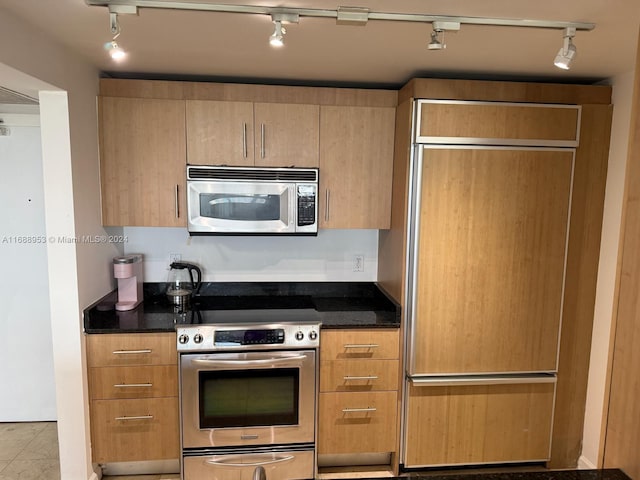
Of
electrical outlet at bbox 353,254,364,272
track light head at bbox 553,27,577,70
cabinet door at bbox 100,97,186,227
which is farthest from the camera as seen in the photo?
electrical outlet at bbox 353,254,364,272

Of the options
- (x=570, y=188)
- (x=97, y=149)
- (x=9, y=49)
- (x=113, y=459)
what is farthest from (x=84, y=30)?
(x=570, y=188)

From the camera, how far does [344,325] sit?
2385 millimetres

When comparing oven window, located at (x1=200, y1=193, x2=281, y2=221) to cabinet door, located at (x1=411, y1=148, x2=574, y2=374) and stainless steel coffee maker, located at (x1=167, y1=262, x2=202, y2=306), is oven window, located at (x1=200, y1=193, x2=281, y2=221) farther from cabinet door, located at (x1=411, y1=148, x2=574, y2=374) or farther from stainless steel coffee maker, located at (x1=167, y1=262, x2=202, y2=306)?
cabinet door, located at (x1=411, y1=148, x2=574, y2=374)

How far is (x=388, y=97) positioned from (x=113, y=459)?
8.67ft

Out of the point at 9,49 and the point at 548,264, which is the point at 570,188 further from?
the point at 9,49

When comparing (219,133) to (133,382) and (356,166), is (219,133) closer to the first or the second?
(356,166)

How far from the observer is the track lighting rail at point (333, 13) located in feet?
4.82

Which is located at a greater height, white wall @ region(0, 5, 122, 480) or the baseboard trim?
white wall @ region(0, 5, 122, 480)

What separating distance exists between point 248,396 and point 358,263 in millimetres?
1162

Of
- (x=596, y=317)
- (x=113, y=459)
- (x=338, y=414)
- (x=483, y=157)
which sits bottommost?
(x=113, y=459)

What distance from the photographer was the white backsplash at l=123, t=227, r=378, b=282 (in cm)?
283

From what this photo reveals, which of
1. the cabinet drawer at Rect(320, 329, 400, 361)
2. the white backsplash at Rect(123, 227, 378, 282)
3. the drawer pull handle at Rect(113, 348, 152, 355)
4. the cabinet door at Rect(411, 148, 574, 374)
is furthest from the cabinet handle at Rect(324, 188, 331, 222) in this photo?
the drawer pull handle at Rect(113, 348, 152, 355)

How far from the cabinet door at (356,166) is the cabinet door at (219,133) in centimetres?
46

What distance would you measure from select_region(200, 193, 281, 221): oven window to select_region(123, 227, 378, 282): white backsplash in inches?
16.4
